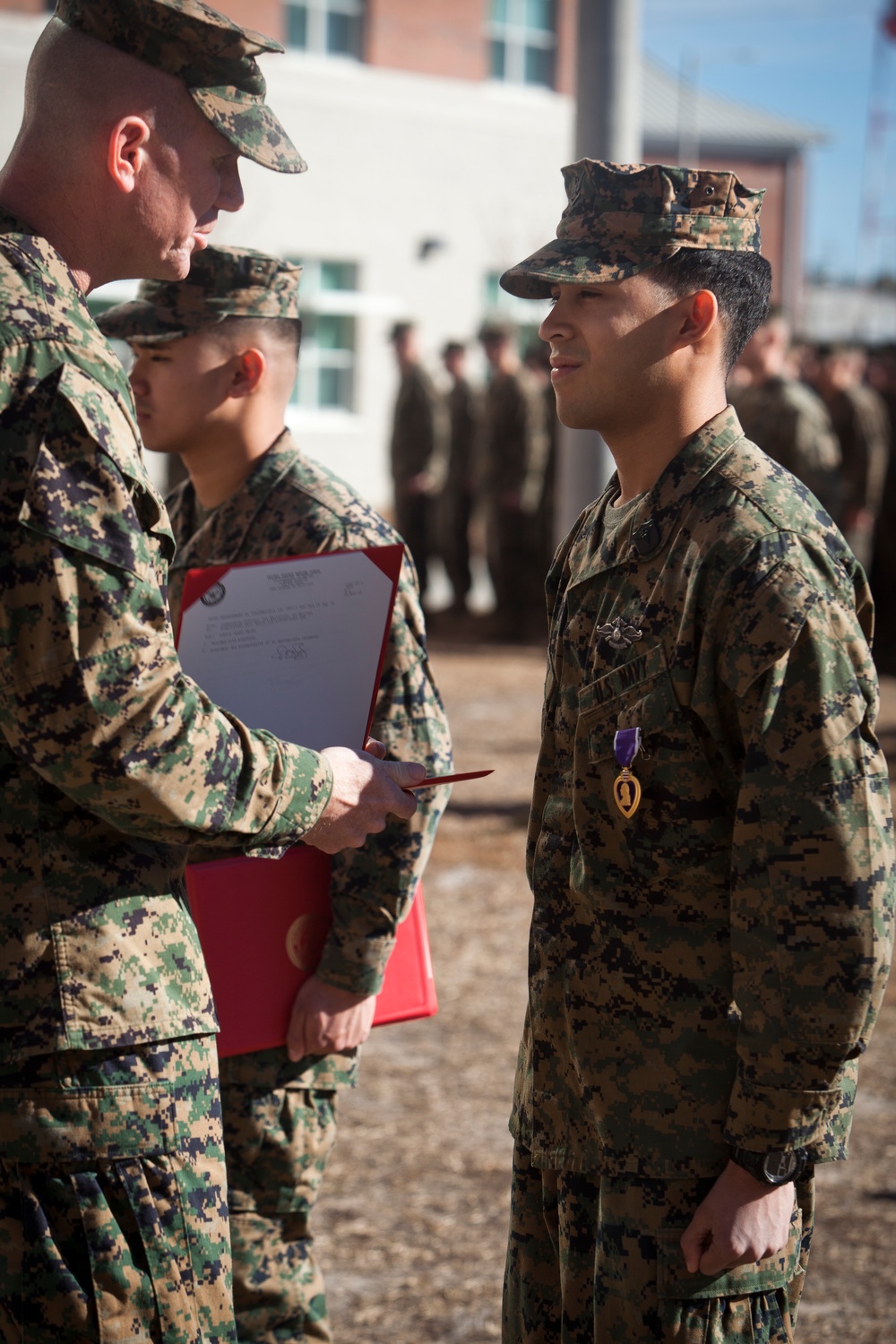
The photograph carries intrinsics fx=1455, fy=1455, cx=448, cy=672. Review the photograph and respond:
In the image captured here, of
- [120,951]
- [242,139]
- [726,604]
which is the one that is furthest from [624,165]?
[120,951]

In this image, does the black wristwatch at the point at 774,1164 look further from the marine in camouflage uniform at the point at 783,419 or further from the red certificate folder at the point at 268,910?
the marine in camouflage uniform at the point at 783,419

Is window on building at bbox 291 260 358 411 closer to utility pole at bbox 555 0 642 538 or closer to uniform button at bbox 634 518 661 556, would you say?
utility pole at bbox 555 0 642 538

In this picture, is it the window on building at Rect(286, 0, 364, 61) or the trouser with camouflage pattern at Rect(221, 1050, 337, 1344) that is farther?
→ the window on building at Rect(286, 0, 364, 61)

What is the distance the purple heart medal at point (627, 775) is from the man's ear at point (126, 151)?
1010 millimetres

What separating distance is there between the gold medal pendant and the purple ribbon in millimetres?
13

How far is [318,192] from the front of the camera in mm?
19203

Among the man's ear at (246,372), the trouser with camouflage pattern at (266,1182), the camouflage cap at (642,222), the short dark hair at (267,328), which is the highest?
the camouflage cap at (642,222)

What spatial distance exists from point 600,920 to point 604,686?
33cm

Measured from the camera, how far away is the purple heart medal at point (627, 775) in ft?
6.51

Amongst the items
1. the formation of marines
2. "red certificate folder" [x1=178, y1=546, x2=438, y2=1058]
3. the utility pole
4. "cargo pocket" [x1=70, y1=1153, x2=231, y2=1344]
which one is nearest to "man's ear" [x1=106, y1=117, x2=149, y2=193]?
the formation of marines

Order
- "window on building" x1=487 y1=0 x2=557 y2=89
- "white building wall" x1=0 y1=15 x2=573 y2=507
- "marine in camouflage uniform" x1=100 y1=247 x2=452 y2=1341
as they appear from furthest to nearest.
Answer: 1. "window on building" x1=487 y1=0 x2=557 y2=89
2. "white building wall" x1=0 y1=15 x2=573 y2=507
3. "marine in camouflage uniform" x1=100 y1=247 x2=452 y2=1341

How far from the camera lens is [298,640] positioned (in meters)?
2.42

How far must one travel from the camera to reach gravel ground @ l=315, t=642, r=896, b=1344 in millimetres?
3316

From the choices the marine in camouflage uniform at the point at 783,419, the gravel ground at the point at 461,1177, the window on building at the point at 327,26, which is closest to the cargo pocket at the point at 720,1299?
the gravel ground at the point at 461,1177
